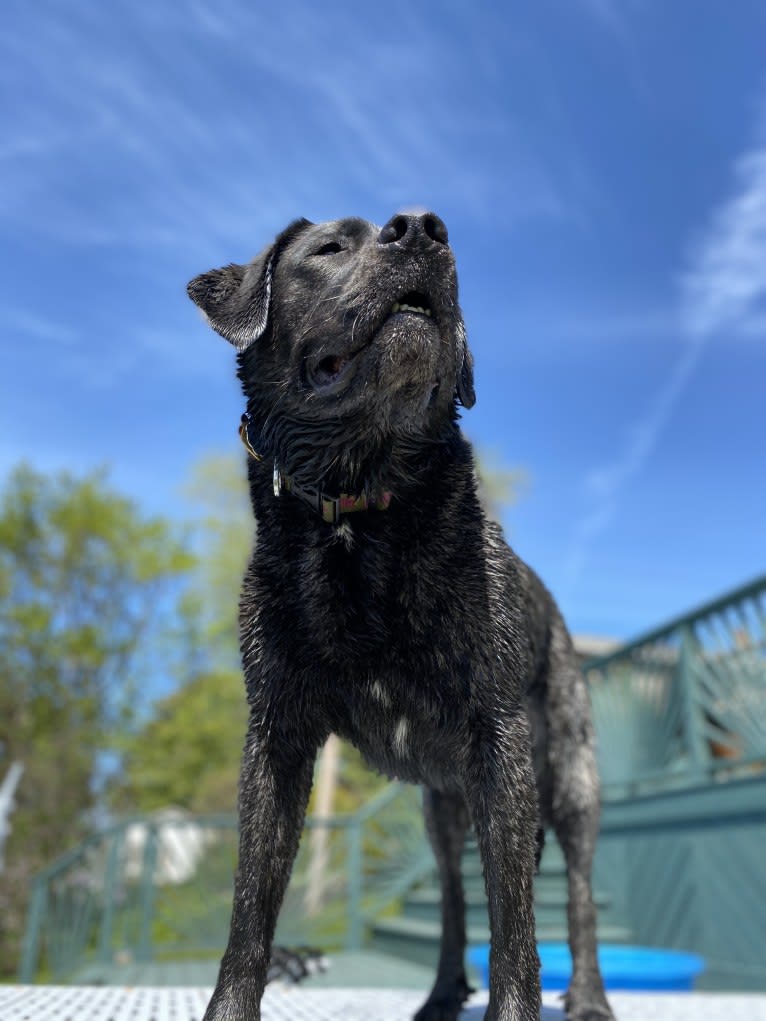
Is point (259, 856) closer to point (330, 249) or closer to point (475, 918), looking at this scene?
point (330, 249)

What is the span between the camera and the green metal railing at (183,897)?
361 inches

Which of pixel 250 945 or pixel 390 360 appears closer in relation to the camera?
pixel 390 360

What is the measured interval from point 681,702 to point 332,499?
20.3ft

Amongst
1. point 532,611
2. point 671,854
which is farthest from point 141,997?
point 671,854

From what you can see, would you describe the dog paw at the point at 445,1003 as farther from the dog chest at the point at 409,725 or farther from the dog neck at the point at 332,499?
the dog neck at the point at 332,499

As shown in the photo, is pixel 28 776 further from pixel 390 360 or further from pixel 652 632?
pixel 390 360

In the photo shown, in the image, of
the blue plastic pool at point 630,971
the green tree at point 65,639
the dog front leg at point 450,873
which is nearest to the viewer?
the dog front leg at point 450,873

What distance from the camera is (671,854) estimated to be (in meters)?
6.93

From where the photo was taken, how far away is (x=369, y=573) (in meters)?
2.11

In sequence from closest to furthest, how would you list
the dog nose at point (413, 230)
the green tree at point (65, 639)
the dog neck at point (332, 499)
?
the dog nose at point (413, 230) → the dog neck at point (332, 499) → the green tree at point (65, 639)

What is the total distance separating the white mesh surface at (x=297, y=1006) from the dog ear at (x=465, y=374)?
2038mm

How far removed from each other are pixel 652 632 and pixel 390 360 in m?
6.55

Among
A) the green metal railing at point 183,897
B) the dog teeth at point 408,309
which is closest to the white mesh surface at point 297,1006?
the dog teeth at point 408,309

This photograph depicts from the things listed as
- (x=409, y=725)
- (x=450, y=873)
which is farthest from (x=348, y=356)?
(x=450, y=873)
